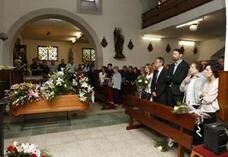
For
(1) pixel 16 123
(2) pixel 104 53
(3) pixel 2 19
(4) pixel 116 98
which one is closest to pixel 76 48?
(2) pixel 104 53

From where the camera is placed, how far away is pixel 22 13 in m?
7.00

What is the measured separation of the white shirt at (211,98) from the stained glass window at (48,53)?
1292cm

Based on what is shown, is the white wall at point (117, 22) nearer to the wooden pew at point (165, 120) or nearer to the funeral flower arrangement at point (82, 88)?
the funeral flower arrangement at point (82, 88)

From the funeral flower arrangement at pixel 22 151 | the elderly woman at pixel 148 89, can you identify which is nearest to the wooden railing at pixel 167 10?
the elderly woman at pixel 148 89

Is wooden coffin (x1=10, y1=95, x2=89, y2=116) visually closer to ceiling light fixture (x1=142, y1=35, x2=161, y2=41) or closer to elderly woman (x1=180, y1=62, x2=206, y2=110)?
elderly woman (x1=180, y1=62, x2=206, y2=110)

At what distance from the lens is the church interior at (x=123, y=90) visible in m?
2.64

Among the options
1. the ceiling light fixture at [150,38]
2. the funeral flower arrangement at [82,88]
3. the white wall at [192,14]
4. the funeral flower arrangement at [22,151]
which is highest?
the white wall at [192,14]

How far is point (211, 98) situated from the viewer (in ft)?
8.70

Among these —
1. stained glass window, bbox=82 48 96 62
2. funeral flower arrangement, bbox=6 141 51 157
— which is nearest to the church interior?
funeral flower arrangement, bbox=6 141 51 157

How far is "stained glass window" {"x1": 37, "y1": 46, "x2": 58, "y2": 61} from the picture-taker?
1412 cm

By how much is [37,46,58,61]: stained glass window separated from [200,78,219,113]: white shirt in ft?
42.4

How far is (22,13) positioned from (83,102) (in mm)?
4323

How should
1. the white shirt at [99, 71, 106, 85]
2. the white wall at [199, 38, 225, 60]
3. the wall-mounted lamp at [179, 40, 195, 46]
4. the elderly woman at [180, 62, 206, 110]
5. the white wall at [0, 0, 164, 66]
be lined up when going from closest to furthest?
the elderly woman at [180, 62, 206, 110] → the white shirt at [99, 71, 106, 85] → the white wall at [0, 0, 164, 66] → the white wall at [199, 38, 225, 60] → the wall-mounted lamp at [179, 40, 195, 46]

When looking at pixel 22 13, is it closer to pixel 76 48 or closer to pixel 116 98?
pixel 116 98
